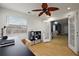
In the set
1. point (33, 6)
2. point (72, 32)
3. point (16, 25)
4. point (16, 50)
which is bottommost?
point (16, 50)

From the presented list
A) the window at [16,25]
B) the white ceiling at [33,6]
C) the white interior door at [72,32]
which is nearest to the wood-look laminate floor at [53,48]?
the white interior door at [72,32]

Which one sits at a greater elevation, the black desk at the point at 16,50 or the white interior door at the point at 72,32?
the white interior door at the point at 72,32

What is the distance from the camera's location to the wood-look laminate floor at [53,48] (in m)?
2.04

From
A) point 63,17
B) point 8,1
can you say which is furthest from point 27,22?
point 63,17

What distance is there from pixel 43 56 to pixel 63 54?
0.39 metres

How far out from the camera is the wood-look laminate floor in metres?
2.04

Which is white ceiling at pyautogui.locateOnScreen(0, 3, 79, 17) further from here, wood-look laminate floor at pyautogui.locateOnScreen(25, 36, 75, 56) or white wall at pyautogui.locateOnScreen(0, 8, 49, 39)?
wood-look laminate floor at pyautogui.locateOnScreen(25, 36, 75, 56)

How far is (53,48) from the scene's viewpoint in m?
2.08

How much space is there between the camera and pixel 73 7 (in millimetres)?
1956

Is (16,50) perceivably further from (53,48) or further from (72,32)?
(72,32)

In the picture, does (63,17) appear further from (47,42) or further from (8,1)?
(8,1)

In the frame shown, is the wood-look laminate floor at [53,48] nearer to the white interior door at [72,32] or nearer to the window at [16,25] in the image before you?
the white interior door at [72,32]

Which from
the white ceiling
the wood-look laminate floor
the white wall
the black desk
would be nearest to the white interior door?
the wood-look laminate floor

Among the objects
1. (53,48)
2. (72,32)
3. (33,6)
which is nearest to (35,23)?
(33,6)
